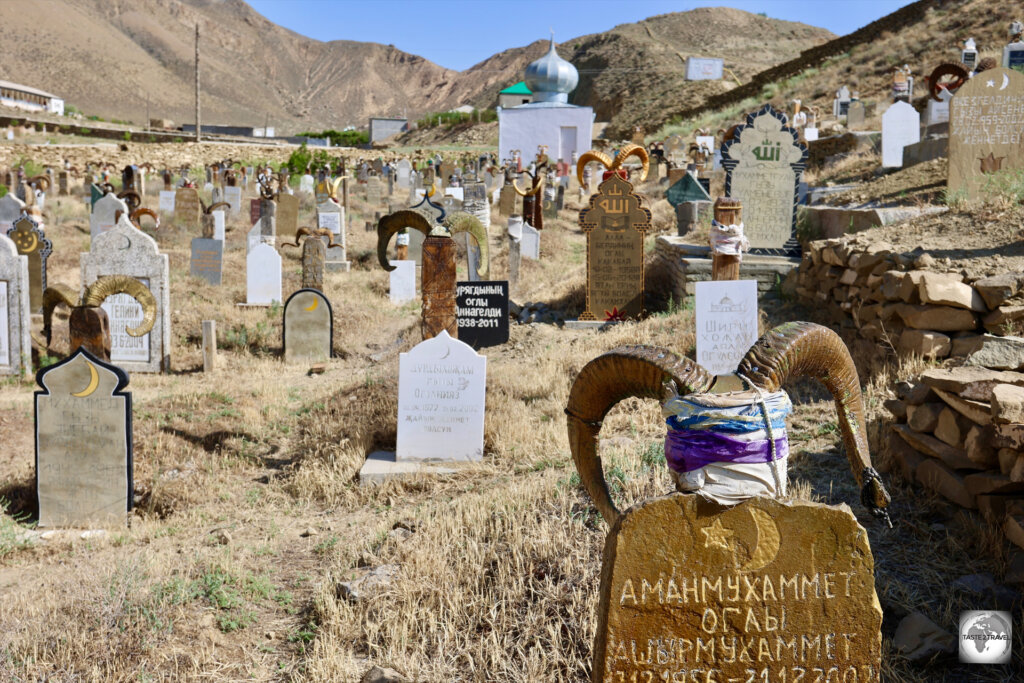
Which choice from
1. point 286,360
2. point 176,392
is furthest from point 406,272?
point 176,392

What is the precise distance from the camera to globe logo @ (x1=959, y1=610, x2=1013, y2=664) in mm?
3275

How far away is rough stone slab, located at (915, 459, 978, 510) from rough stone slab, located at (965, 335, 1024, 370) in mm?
706

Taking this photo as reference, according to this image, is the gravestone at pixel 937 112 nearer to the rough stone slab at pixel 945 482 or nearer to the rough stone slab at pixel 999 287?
the rough stone slab at pixel 999 287

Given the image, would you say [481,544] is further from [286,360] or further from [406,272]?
[406,272]

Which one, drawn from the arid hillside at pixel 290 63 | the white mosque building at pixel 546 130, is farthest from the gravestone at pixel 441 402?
the arid hillside at pixel 290 63

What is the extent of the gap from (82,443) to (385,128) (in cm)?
7585

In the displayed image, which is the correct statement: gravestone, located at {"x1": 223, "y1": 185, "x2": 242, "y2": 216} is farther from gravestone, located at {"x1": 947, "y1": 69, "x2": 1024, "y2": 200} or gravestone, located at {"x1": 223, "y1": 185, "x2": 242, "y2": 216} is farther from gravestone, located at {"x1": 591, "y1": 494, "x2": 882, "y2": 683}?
gravestone, located at {"x1": 591, "y1": 494, "x2": 882, "y2": 683}

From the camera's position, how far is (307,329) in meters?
11.1

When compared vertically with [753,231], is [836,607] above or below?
below

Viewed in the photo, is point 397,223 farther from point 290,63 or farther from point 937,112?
point 290,63

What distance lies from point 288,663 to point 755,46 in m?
87.1

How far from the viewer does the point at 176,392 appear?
9.17 m

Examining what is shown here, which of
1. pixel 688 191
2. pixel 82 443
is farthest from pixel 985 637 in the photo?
pixel 688 191

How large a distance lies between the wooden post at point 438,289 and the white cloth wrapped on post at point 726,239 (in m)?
2.58
